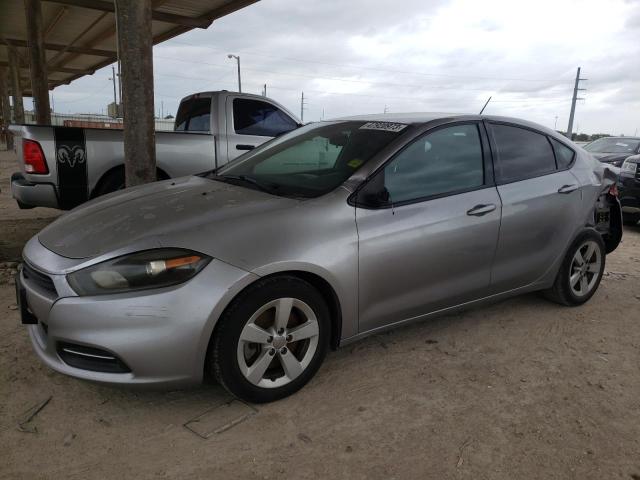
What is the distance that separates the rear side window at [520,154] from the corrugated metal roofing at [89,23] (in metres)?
8.66

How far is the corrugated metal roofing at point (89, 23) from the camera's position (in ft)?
39.1

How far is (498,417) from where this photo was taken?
258cm

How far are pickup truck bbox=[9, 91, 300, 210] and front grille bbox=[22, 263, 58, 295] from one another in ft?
9.23

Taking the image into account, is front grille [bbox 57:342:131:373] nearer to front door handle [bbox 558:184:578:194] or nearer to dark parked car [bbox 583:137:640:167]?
front door handle [bbox 558:184:578:194]

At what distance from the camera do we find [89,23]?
16203 mm

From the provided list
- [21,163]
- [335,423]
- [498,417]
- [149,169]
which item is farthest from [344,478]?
[21,163]

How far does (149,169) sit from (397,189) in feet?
8.90

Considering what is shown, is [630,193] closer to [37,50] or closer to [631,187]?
[631,187]

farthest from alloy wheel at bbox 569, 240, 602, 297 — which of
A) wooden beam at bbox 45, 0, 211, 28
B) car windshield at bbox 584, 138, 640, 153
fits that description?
wooden beam at bbox 45, 0, 211, 28

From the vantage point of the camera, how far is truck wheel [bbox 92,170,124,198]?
18.0 ft

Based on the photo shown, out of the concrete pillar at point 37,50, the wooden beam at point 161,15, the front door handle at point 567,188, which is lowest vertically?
the front door handle at point 567,188

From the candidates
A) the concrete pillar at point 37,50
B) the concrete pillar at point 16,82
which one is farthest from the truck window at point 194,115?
the concrete pillar at point 16,82

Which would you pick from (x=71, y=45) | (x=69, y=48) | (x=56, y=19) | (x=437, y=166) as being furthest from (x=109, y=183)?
(x=71, y=45)

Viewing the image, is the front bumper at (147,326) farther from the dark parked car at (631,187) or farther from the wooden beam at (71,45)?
the wooden beam at (71,45)
